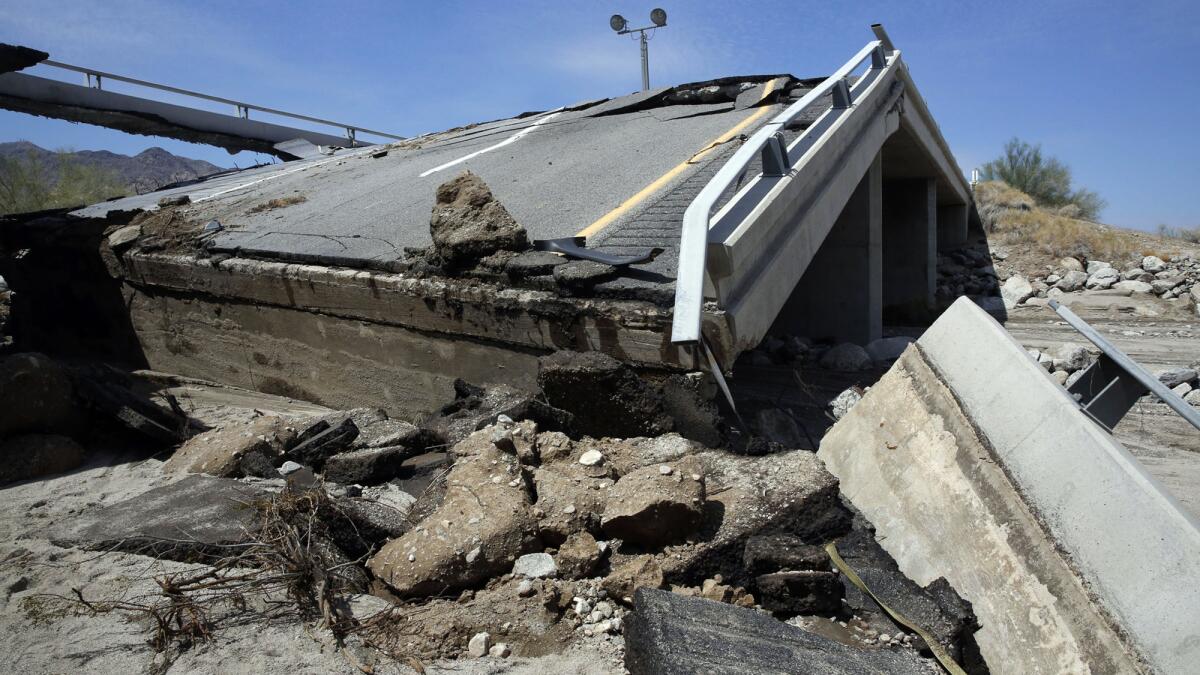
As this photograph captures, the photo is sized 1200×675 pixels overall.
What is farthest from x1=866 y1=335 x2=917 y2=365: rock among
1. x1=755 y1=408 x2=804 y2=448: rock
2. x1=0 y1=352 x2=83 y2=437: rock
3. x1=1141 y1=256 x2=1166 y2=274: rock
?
x1=1141 y1=256 x2=1166 y2=274: rock

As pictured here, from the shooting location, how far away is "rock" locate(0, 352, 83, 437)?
509 cm

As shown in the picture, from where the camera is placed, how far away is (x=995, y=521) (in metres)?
3.02

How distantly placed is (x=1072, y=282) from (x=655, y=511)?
50.3ft

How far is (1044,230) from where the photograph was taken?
745 inches

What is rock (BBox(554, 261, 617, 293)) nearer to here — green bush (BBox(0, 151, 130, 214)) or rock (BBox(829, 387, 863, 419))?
rock (BBox(829, 387, 863, 419))

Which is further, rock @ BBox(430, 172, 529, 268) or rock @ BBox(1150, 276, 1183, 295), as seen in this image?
rock @ BBox(1150, 276, 1183, 295)

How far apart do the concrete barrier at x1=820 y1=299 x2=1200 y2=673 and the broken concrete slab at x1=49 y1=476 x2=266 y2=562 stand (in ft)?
9.94

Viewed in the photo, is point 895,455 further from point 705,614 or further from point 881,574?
point 705,614

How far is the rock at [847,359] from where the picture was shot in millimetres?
9180

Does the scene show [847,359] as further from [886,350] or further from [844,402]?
[844,402]

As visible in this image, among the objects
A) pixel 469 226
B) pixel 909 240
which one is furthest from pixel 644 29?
pixel 469 226

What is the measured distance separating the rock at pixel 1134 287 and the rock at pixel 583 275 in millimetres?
13623

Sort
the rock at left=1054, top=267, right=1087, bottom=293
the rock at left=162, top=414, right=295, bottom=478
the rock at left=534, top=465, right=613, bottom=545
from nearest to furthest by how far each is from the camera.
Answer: the rock at left=534, top=465, right=613, bottom=545 < the rock at left=162, top=414, right=295, bottom=478 < the rock at left=1054, top=267, right=1087, bottom=293

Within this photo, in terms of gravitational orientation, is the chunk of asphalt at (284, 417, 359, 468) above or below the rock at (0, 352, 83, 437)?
below
